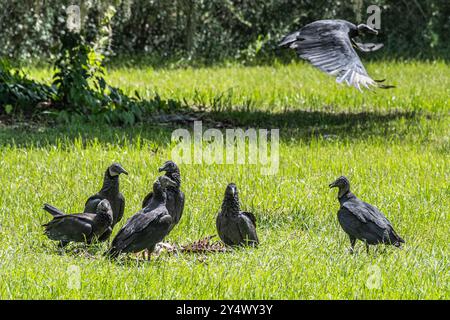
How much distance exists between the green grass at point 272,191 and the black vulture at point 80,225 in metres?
0.13

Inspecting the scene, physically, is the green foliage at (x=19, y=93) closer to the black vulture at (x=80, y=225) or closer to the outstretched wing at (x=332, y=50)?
the outstretched wing at (x=332, y=50)

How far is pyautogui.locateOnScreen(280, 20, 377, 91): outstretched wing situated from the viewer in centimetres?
808

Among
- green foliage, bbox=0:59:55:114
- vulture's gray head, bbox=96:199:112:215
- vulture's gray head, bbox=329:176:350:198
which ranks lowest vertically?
vulture's gray head, bbox=96:199:112:215

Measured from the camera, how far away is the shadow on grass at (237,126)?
34.0 ft

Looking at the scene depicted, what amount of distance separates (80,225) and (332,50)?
3.67 meters

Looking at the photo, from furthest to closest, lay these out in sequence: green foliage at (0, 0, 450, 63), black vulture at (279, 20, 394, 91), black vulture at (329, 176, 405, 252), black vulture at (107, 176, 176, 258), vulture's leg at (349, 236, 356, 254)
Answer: green foliage at (0, 0, 450, 63) < black vulture at (279, 20, 394, 91) < vulture's leg at (349, 236, 356, 254) < black vulture at (329, 176, 405, 252) < black vulture at (107, 176, 176, 258)

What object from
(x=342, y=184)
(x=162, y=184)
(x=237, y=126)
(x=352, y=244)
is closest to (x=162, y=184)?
(x=162, y=184)

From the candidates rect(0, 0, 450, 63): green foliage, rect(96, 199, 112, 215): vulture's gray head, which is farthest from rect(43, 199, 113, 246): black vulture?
rect(0, 0, 450, 63): green foliage

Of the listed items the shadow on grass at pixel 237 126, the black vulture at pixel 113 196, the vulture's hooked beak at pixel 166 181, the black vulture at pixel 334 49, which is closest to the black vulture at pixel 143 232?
the vulture's hooked beak at pixel 166 181

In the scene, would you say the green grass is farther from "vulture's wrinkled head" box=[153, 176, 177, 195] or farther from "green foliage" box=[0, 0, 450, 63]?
"green foliage" box=[0, 0, 450, 63]

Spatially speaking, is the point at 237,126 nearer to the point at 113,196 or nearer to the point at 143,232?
the point at 113,196

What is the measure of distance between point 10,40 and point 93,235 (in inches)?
445
